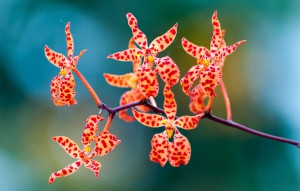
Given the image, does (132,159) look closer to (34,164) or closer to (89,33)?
(34,164)

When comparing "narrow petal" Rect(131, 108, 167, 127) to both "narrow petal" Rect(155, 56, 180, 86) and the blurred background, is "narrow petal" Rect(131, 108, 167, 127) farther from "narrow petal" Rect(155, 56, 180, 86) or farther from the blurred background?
the blurred background

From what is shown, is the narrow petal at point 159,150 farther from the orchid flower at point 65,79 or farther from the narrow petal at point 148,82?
the orchid flower at point 65,79

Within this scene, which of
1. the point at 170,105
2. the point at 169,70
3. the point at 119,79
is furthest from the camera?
the point at 119,79

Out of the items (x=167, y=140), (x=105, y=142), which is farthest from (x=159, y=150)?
(x=105, y=142)

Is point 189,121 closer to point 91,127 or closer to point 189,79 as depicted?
point 189,79

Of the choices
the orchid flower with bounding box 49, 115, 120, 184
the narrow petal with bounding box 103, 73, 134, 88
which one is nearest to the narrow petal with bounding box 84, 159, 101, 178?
the orchid flower with bounding box 49, 115, 120, 184
